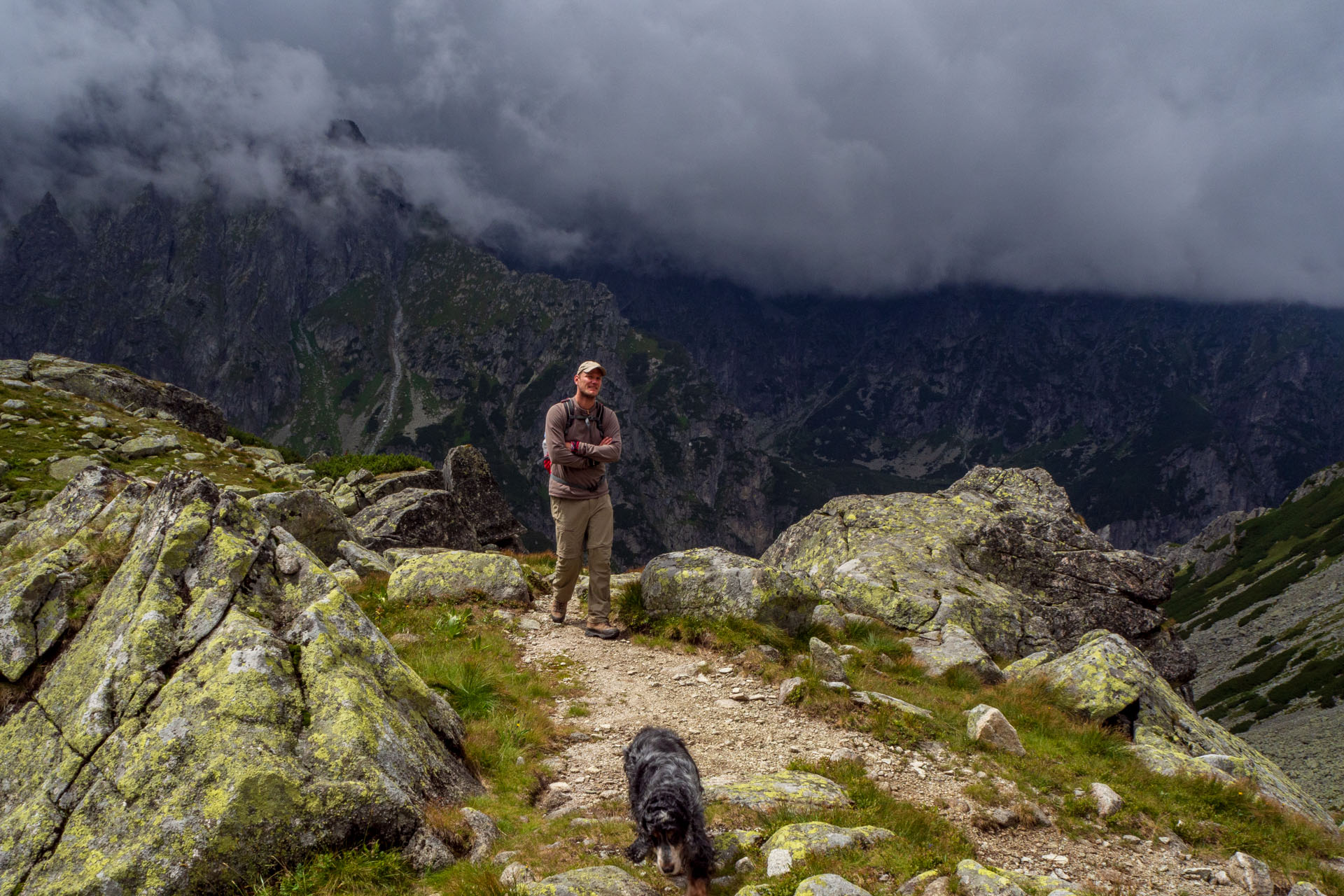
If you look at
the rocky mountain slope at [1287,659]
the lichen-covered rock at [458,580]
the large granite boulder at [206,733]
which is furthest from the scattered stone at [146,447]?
the rocky mountain slope at [1287,659]

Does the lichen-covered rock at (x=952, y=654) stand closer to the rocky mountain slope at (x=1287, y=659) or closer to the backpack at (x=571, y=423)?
the backpack at (x=571, y=423)

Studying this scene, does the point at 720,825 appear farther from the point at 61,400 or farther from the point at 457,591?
the point at 61,400

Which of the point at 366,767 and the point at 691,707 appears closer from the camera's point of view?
the point at 366,767

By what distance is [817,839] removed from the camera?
737 centimetres

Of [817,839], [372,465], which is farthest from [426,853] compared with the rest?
[372,465]

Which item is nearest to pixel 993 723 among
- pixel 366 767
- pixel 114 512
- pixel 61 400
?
pixel 366 767

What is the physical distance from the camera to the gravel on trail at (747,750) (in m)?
8.71

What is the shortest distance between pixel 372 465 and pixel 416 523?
14.3 metres

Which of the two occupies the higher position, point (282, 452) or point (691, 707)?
point (282, 452)

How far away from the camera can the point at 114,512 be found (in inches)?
388

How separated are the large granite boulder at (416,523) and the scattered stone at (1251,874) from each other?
25576 millimetres

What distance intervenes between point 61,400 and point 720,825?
179 ft

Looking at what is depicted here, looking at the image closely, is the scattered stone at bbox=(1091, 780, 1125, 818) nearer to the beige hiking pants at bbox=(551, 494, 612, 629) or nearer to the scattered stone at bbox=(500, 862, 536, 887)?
the scattered stone at bbox=(500, 862, 536, 887)

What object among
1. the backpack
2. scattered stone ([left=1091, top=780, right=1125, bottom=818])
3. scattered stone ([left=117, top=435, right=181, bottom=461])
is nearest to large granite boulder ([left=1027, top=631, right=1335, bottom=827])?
scattered stone ([left=1091, top=780, right=1125, bottom=818])
